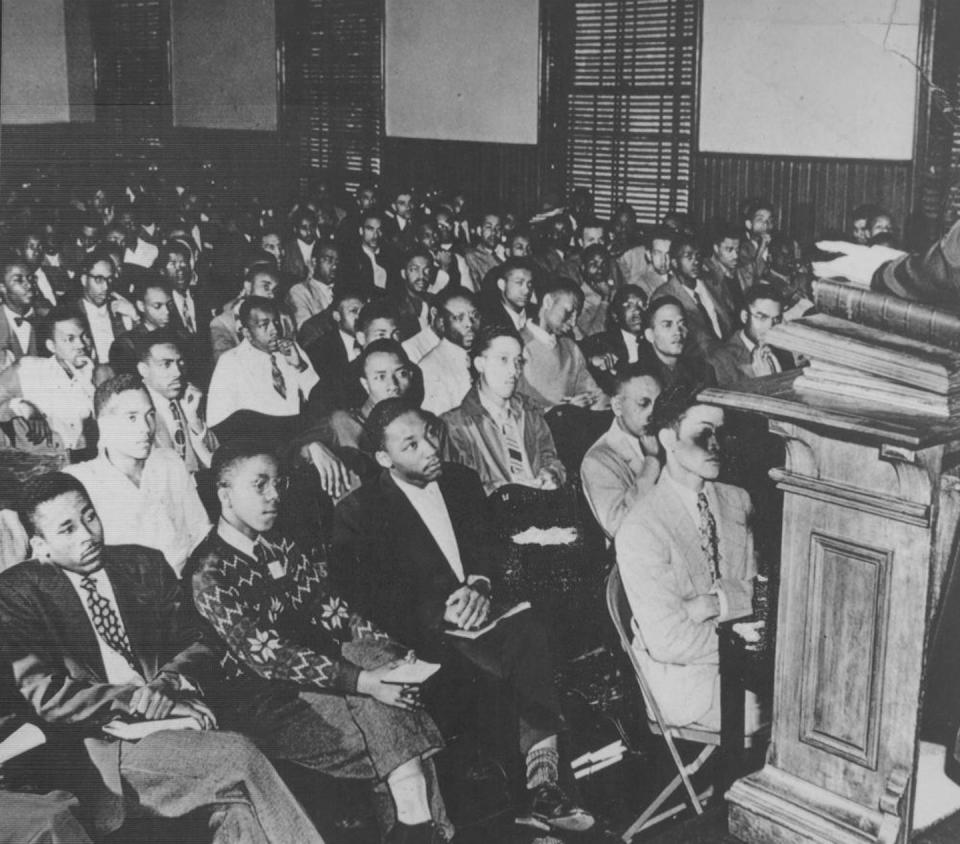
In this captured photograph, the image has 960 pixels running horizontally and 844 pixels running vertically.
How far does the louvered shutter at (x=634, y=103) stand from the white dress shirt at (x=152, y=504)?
321 centimetres

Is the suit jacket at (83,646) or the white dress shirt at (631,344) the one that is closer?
the suit jacket at (83,646)

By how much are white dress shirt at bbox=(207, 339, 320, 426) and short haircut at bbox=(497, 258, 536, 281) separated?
121 cm

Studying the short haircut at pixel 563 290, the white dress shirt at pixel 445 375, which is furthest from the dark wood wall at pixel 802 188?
the white dress shirt at pixel 445 375

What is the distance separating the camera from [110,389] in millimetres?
2674

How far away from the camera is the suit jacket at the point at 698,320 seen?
455 cm

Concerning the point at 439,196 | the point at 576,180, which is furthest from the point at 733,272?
the point at 439,196

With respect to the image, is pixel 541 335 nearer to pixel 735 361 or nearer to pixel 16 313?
pixel 735 361

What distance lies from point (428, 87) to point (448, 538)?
93.9 inches

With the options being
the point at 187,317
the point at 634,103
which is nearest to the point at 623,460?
the point at 187,317

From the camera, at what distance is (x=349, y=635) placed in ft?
9.47

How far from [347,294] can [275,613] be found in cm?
150

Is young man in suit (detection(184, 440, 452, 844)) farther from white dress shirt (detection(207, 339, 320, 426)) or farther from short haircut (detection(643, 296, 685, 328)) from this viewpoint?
short haircut (detection(643, 296, 685, 328))

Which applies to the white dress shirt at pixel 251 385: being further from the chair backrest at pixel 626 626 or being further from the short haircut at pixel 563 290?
the short haircut at pixel 563 290

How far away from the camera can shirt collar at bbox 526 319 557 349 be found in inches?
171
